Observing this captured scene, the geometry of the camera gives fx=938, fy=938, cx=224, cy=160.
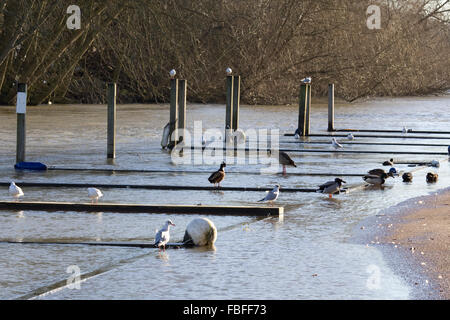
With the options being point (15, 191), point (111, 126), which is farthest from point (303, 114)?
point (15, 191)

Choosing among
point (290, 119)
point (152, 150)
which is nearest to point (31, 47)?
point (290, 119)

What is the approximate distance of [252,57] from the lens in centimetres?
3547

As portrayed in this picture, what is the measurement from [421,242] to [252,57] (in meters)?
27.8

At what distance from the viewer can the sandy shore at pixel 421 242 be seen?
257 inches

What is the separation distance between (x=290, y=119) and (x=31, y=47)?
27.2 ft

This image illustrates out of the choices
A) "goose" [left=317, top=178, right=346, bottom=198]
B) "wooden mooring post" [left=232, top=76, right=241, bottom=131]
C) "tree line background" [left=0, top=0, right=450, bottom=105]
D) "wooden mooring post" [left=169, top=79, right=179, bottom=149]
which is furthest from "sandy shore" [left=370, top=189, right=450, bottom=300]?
"tree line background" [left=0, top=0, right=450, bottom=105]

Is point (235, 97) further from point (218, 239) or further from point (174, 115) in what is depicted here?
point (218, 239)

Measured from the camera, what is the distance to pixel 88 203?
404 inches

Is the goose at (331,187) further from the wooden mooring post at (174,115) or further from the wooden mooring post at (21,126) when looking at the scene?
the wooden mooring post at (174,115)

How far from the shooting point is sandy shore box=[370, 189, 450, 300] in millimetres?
6516

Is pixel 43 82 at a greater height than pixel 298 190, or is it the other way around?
pixel 43 82

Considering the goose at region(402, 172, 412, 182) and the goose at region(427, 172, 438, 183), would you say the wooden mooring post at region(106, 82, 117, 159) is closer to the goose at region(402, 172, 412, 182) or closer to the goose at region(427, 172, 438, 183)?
the goose at region(402, 172, 412, 182)

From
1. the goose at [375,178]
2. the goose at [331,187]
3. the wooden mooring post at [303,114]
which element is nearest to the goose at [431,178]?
the goose at [375,178]
